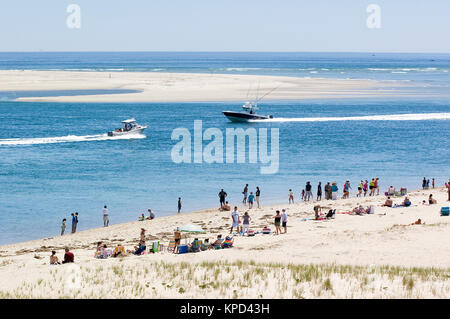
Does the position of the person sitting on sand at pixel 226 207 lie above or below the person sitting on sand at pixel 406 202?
below

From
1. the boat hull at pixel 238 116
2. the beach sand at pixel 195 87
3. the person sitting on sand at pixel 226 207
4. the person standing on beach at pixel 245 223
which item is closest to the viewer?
the person standing on beach at pixel 245 223

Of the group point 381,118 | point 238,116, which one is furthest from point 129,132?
point 381,118

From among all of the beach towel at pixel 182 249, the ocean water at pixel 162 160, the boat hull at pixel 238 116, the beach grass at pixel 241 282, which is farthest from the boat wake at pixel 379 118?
the beach grass at pixel 241 282

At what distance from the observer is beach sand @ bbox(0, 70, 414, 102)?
102 meters

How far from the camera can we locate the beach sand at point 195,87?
102250mm

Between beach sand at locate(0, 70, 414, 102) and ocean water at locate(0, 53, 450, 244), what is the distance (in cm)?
1460

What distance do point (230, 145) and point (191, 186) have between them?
18104mm

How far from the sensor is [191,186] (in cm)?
4075

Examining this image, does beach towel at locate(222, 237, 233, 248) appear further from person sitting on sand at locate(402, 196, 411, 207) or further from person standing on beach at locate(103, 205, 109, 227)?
person sitting on sand at locate(402, 196, 411, 207)

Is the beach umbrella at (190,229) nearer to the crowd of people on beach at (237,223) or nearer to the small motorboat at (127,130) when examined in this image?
the crowd of people on beach at (237,223)

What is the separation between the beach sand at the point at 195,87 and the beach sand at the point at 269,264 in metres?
73.5

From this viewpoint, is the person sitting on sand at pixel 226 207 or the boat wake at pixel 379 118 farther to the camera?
the boat wake at pixel 379 118

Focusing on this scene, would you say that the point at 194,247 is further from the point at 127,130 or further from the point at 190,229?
the point at 127,130
